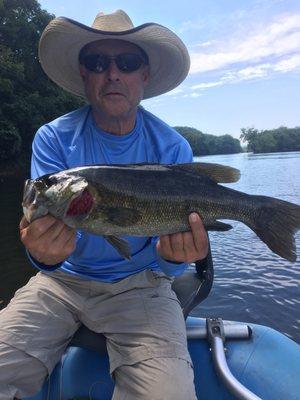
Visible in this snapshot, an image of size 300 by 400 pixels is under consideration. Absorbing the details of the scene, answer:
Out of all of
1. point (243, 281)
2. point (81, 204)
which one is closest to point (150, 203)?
point (81, 204)

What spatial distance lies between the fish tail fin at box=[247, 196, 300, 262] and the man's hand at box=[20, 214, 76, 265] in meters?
1.52

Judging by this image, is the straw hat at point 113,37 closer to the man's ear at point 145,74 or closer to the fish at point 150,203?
the man's ear at point 145,74

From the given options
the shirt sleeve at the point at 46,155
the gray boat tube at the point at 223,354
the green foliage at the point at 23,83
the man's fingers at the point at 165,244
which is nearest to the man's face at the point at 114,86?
the shirt sleeve at the point at 46,155

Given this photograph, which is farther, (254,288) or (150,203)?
(254,288)

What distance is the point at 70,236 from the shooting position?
3.33 metres

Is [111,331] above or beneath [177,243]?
beneath

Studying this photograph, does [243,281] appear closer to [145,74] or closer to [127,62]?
[145,74]

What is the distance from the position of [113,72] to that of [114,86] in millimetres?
148

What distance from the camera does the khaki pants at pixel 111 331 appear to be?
3.12m

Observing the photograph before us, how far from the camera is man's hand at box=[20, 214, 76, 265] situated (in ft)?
10.5

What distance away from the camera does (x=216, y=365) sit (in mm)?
3588

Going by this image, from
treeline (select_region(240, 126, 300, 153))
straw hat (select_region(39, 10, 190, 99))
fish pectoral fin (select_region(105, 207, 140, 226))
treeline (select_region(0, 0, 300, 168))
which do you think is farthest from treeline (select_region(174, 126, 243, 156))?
fish pectoral fin (select_region(105, 207, 140, 226))

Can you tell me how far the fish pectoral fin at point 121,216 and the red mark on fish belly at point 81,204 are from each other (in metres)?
0.15

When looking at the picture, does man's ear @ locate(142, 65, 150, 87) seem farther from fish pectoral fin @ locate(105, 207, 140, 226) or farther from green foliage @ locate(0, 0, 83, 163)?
green foliage @ locate(0, 0, 83, 163)
